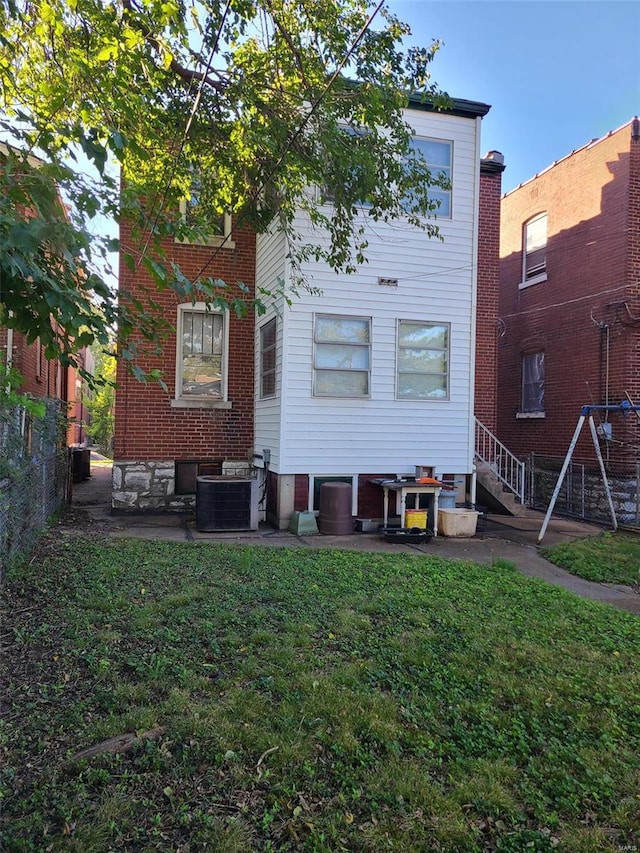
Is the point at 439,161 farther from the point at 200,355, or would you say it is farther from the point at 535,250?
the point at 535,250

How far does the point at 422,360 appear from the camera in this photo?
9.26m

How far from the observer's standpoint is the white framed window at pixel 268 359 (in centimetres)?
926

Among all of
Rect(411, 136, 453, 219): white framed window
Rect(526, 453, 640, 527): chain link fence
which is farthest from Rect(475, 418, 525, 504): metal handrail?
Rect(411, 136, 453, 219): white framed window

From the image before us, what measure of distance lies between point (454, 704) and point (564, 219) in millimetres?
12213

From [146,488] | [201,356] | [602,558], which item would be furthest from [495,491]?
[146,488]

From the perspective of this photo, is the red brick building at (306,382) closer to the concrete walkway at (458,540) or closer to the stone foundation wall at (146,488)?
the stone foundation wall at (146,488)

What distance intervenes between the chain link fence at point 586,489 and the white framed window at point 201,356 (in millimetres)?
7415

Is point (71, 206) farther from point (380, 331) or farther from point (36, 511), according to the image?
point (380, 331)

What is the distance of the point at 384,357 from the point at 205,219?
5.13m

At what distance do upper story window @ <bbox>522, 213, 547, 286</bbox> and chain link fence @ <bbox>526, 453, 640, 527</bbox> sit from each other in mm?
4459

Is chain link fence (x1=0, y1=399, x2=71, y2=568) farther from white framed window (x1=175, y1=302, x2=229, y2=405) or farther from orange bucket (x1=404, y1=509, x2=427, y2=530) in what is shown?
orange bucket (x1=404, y1=509, x2=427, y2=530)

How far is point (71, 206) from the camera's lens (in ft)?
9.51

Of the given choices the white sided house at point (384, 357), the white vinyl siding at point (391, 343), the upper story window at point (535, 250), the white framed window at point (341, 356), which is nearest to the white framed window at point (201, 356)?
the white sided house at point (384, 357)

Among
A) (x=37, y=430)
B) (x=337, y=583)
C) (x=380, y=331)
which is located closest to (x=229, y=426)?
(x=380, y=331)
